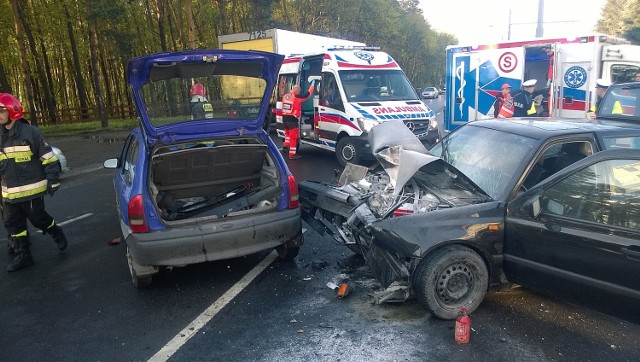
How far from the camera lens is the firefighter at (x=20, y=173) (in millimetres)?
4848

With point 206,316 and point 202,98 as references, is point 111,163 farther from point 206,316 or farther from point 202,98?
point 206,316

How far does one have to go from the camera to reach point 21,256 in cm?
505

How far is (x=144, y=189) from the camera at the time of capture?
13.6 feet

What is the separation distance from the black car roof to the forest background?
1652cm

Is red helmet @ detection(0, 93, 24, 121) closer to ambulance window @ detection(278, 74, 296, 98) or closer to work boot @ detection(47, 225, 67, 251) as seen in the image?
work boot @ detection(47, 225, 67, 251)

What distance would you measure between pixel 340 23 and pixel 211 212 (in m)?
33.2

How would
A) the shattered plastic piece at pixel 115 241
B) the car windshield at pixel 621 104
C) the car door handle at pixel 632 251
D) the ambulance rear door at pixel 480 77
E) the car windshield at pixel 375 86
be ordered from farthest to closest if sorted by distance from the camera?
1. the ambulance rear door at pixel 480 77
2. the car windshield at pixel 375 86
3. the car windshield at pixel 621 104
4. the shattered plastic piece at pixel 115 241
5. the car door handle at pixel 632 251

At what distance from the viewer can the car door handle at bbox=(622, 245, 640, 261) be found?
Result: 297 cm

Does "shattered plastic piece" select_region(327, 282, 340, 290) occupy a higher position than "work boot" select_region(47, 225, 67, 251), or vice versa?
"work boot" select_region(47, 225, 67, 251)

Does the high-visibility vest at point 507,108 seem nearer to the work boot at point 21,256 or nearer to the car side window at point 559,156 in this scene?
the car side window at point 559,156

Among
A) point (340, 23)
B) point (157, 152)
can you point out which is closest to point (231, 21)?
point (340, 23)

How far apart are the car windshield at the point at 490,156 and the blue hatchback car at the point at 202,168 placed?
1.70m

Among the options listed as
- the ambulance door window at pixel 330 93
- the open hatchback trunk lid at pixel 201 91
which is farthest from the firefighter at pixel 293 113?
the open hatchback trunk lid at pixel 201 91

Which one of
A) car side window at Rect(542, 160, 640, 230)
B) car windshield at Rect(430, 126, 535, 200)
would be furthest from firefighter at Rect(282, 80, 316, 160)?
car side window at Rect(542, 160, 640, 230)
